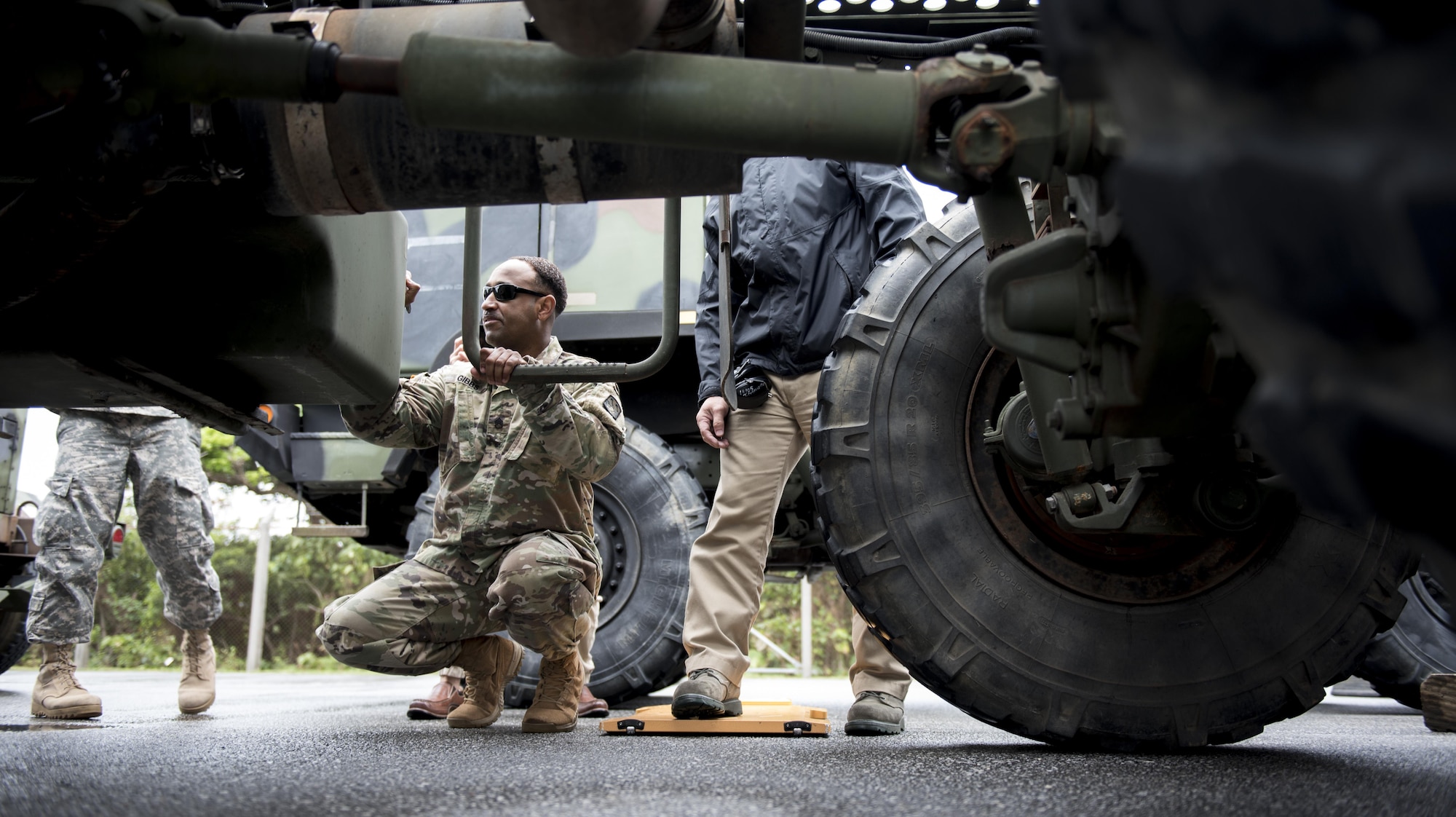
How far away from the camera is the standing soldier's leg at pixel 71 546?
3.11 meters

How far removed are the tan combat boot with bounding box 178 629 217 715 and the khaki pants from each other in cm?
150

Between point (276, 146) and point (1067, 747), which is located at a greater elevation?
point (276, 146)

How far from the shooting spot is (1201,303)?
43.1 inches

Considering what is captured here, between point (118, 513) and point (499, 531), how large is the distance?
5.27 ft

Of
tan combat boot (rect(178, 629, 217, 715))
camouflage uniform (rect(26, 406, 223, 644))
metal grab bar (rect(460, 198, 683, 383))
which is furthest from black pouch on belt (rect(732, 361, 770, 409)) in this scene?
camouflage uniform (rect(26, 406, 223, 644))

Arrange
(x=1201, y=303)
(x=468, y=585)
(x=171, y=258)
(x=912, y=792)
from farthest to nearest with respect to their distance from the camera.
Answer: (x=468, y=585), (x=171, y=258), (x=912, y=792), (x=1201, y=303)

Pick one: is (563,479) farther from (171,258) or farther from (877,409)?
(171,258)

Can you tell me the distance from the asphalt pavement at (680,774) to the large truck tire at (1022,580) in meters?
0.10

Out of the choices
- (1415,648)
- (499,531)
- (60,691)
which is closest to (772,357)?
(499,531)

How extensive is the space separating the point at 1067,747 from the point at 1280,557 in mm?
463

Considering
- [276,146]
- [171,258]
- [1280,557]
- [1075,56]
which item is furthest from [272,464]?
[1075,56]

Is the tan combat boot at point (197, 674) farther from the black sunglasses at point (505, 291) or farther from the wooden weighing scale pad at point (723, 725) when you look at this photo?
the wooden weighing scale pad at point (723, 725)

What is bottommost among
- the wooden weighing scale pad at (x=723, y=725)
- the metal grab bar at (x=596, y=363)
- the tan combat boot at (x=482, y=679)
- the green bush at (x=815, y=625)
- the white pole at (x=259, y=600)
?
the green bush at (x=815, y=625)

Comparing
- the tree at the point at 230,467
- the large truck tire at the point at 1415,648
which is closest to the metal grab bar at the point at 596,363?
the large truck tire at the point at 1415,648
